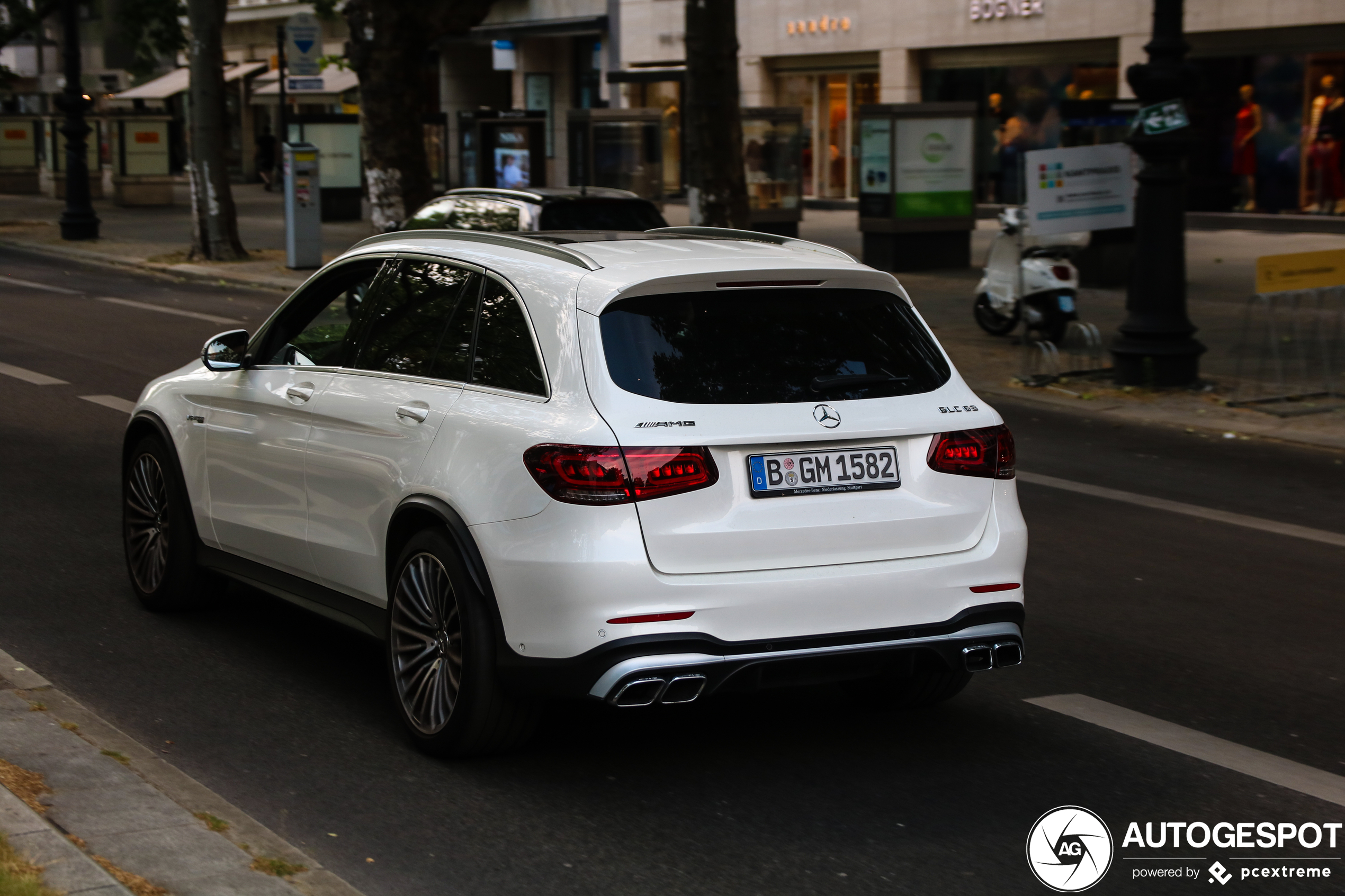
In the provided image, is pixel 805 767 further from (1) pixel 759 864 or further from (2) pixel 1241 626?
(2) pixel 1241 626

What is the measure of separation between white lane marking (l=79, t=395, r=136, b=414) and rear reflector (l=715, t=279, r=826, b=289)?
26.3 ft

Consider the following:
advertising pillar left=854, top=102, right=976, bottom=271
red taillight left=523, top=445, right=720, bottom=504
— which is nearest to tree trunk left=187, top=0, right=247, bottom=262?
advertising pillar left=854, top=102, right=976, bottom=271

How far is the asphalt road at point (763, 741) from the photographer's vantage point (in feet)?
14.2

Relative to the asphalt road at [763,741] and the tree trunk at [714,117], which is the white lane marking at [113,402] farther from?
the tree trunk at [714,117]

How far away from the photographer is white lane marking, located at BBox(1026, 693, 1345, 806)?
4.89 metres

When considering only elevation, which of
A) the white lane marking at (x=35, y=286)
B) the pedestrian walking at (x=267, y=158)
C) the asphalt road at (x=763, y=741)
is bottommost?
the asphalt road at (x=763, y=741)

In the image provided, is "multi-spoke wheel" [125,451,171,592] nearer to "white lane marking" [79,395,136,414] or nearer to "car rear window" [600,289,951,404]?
"car rear window" [600,289,951,404]

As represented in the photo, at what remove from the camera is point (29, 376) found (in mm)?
13938

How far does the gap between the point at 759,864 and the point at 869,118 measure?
2010cm

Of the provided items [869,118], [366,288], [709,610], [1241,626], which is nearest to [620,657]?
[709,610]

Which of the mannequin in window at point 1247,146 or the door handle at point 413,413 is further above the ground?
the mannequin in window at point 1247,146

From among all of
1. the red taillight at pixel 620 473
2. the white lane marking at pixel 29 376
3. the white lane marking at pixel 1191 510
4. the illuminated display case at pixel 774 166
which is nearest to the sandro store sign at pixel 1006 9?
the illuminated display case at pixel 774 166

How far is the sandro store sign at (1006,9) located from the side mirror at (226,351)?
92.2 feet

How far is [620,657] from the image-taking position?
4535mm
